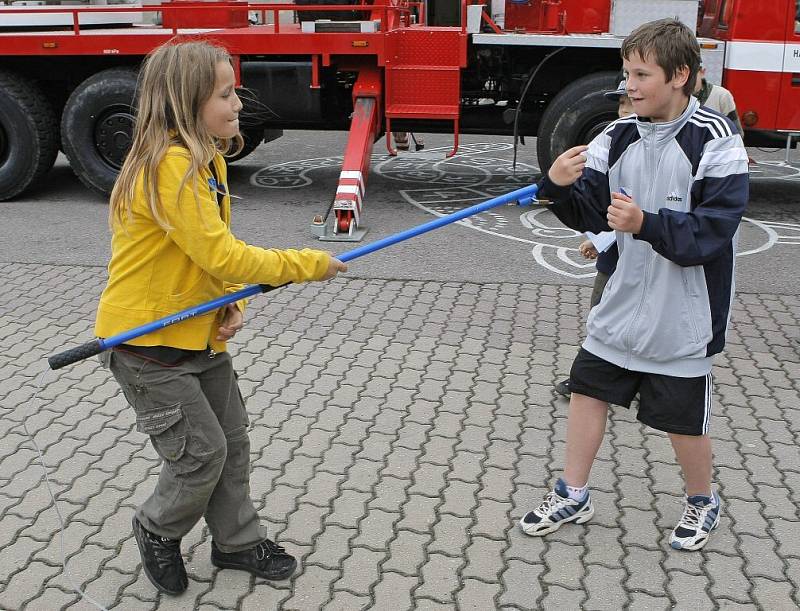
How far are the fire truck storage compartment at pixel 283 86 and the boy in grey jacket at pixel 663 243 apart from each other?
515cm

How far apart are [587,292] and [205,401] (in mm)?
3585

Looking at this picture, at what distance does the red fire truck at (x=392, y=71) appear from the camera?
7.42 meters

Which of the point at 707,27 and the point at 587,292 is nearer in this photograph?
the point at 587,292

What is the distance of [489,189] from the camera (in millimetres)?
8555

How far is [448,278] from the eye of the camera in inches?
241

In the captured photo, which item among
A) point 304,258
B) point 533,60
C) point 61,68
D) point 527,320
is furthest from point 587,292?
point 61,68

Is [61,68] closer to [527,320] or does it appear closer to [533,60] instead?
[533,60]

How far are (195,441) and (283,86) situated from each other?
18.5ft

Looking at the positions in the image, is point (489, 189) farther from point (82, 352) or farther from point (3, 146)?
point (82, 352)

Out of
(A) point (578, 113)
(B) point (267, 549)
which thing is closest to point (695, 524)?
(B) point (267, 549)

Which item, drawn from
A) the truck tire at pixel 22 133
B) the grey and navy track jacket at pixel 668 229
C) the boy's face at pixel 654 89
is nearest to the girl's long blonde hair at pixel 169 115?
the grey and navy track jacket at pixel 668 229

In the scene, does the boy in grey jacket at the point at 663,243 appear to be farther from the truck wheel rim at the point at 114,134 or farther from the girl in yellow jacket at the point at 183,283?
the truck wheel rim at the point at 114,134

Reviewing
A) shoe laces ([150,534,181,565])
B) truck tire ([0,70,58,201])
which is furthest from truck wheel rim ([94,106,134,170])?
shoe laces ([150,534,181,565])

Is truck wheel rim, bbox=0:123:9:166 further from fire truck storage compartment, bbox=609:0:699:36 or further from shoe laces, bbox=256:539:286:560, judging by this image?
shoe laces, bbox=256:539:286:560
